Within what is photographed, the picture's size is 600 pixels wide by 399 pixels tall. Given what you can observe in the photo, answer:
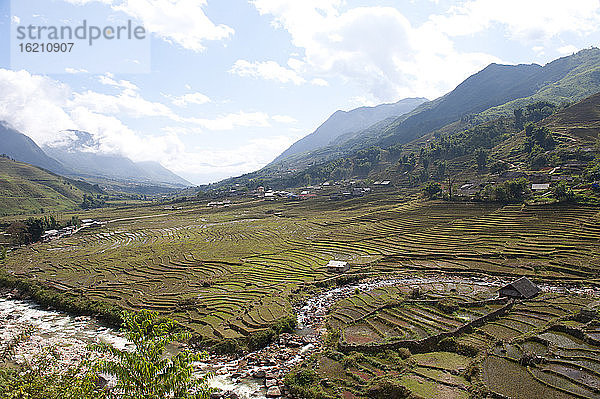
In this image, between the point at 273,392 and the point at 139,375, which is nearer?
the point at 139,375

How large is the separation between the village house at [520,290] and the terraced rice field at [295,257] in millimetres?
5271

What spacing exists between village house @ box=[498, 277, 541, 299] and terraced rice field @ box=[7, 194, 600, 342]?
5271 millimetres

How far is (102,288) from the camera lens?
51.4 metres

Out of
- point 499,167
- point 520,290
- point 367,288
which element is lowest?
point 367,288

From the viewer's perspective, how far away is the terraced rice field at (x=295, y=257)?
4012 centimetres

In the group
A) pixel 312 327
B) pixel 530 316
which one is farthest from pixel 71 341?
pixel 530 316

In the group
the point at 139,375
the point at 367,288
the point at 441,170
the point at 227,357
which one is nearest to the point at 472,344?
the point at 367,288

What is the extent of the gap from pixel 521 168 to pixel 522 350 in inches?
3878

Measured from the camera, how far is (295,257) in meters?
63.3

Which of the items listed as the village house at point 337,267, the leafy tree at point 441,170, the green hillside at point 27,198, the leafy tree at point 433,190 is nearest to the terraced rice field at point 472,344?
the village house at point 337,267

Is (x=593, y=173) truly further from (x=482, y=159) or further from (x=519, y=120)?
(x=519, y=120)

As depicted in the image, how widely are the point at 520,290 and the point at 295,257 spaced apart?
36.2 meters

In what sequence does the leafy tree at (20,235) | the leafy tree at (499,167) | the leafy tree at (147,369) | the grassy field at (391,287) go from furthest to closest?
1. the leafy tree at (499,167)
2. the leafy tree at (20,235)
3. the grassy field at (391,287)
4. the leafy tree at (147,369)

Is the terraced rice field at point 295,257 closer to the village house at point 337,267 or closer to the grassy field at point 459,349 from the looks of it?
the grassy field at point 459,349
